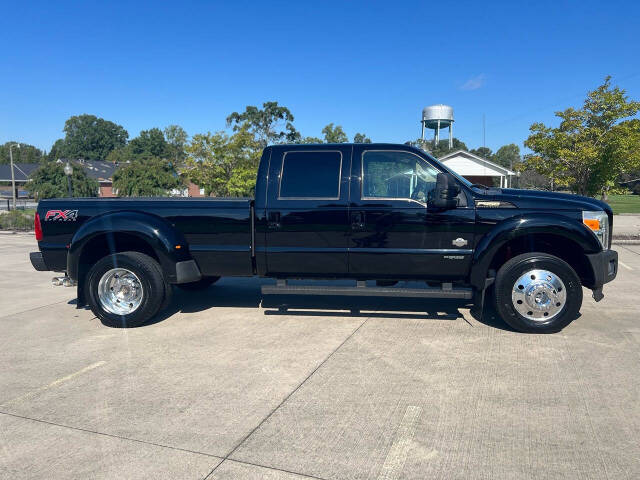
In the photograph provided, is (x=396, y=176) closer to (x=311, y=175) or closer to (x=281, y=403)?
(x=311, y=175)

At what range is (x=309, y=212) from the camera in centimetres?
552

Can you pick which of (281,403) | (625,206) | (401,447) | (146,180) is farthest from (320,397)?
(625,206)

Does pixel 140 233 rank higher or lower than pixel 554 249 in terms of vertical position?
higher

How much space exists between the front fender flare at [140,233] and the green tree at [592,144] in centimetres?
1219

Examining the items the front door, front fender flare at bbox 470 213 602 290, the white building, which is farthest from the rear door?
the white building

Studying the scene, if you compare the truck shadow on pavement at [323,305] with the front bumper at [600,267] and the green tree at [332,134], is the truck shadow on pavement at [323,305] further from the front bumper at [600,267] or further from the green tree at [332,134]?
the green tree at [332,134]

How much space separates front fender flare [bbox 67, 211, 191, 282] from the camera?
218 inches

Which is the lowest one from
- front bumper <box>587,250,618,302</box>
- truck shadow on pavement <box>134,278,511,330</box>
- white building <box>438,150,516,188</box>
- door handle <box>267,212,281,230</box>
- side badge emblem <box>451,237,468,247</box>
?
truck shadow on pavement <box>134,278,511,330</box>

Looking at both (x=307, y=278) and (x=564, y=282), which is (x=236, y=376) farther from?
(x=564, y=282)

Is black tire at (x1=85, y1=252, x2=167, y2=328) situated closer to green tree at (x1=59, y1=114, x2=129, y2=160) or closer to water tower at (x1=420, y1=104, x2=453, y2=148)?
water tower at (x1=420, y1=104, x2=453, y2=148)

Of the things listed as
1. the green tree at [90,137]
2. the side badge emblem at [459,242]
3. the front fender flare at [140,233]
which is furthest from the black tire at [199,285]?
the green tree at [90,137]

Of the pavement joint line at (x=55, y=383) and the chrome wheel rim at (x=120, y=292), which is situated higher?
the chrome wheel rim at (x=120, y=292)

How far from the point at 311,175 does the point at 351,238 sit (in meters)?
0.86

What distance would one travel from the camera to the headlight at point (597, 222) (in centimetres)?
521
